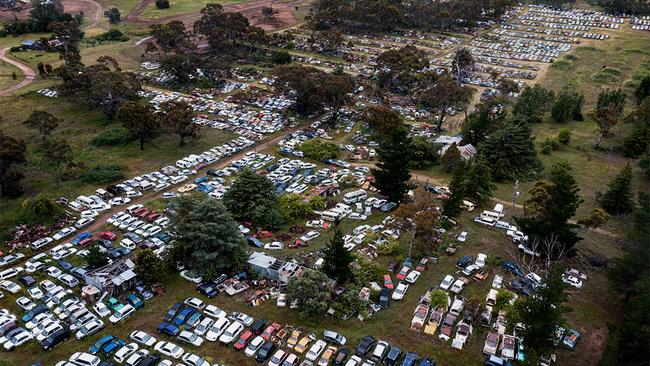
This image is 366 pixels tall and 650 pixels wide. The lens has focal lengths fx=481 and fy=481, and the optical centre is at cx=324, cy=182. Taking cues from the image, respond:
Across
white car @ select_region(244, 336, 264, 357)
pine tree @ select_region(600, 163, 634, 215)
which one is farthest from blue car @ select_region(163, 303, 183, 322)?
pine tree @ select_region(600, 163, 634, 215)

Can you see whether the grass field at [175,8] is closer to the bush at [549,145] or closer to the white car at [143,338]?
the bush at [549,145]

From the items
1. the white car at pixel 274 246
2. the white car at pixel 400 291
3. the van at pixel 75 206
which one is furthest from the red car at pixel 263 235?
the van at pixel 75 206

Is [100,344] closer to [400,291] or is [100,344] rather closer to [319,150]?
[400,291]

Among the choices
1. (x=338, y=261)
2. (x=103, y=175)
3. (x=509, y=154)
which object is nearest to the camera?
(x=338, y=261)

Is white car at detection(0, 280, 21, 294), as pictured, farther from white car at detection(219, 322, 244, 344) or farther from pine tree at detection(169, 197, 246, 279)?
white car at detection(219, 322, 244, 344)

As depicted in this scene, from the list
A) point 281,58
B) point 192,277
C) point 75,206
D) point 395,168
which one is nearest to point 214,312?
point 192,277
